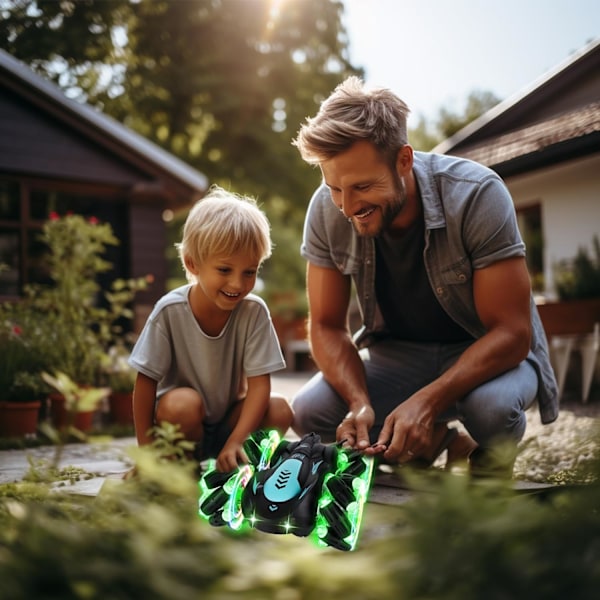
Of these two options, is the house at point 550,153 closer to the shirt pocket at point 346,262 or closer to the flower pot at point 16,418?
the shirt pocket at point 346,262

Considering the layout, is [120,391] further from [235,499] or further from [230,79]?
[230,79]

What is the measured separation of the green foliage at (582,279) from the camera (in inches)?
303

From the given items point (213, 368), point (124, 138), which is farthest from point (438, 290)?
point (124, 138)

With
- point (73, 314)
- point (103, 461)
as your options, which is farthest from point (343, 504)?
point (73, 314)

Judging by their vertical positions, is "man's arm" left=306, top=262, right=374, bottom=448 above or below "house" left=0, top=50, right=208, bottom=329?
below

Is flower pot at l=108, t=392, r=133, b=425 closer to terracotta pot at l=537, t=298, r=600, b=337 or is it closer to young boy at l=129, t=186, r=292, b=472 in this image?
young boy at l=129, t=186, r=292, b=472

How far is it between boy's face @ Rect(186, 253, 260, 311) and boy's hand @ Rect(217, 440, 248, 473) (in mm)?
545

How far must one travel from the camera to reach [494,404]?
2727 millimetres

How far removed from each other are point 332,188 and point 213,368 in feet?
2.90

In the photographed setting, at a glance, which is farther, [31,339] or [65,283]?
[65,283]

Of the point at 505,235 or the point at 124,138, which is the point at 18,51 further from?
the point at 505,235

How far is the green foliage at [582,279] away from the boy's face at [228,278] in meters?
5.68

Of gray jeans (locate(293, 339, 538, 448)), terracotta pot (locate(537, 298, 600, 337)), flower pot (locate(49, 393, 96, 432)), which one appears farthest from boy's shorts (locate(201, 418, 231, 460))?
terracotta pot (locate(537, 298, 600, 337))

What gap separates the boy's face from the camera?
2.89m
